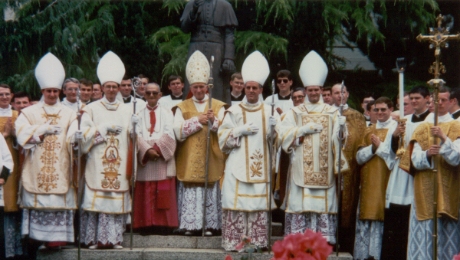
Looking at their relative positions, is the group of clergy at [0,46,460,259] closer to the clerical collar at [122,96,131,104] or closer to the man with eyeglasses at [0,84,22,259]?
the man with eyeglasses at [0,84,22,259]

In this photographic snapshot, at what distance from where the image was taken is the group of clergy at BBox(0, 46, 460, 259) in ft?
39.1

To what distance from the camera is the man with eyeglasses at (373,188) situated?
12281 millimetres

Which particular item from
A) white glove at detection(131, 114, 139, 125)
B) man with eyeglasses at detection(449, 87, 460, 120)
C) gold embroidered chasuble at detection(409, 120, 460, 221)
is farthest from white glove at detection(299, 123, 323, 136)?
white glove at detection(131, 114, 139, 125)

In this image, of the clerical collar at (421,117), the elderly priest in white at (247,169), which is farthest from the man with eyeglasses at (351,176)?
the clerical collar at (421,117)

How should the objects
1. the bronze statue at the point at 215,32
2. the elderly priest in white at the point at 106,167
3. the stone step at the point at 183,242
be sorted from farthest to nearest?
the bronze statue at the point at 215,32
the stone step at the point at 183,242
the elderly priest in white at the point at 106,167

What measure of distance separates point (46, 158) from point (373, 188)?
3745 millimetres

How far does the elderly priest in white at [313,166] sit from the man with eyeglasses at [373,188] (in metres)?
0.48

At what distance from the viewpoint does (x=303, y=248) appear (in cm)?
612

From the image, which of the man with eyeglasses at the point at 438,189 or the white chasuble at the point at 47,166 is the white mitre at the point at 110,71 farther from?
the man with eyeglasses at the point at 438,189

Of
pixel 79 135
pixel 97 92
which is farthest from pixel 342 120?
pixel 97 92

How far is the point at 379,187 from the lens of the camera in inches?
487

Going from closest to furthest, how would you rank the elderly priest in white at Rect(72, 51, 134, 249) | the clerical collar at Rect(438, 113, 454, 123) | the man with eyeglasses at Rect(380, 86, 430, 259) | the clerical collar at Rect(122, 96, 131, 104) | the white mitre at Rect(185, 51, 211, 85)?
the clerical collar at Rect(438, 113, 454, 123) < the man with eyeglasses at Rect(380, 86, 430, 259) < the elderly priest in white at Rect(72, 51, 134, 249) < the white mitre at Rect(185, 51, 211, 85) < the clerical collar at Rect(122, 96, 131, 104)

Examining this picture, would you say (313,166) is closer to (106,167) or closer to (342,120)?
(342,120)

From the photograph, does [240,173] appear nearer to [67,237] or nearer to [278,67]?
[67,237]
